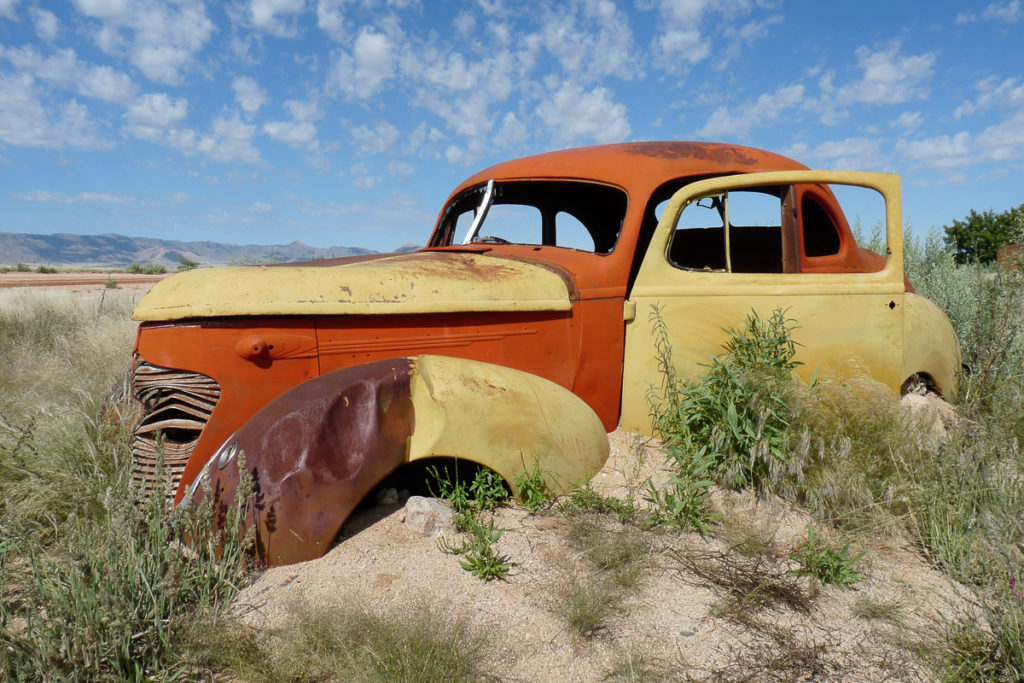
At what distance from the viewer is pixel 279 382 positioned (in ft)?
9.13

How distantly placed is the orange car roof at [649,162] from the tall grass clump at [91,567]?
2809mm

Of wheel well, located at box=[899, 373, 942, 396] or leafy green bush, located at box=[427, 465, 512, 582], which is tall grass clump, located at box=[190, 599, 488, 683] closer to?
leafy green bush, located at box=[427, 465, 512, 582]

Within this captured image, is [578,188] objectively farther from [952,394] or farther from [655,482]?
[952,394]

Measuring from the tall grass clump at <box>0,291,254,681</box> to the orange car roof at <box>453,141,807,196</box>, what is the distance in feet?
9.22

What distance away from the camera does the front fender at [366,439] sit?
93.7 inches

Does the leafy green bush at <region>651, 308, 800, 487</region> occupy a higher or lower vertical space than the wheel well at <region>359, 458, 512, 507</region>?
higher

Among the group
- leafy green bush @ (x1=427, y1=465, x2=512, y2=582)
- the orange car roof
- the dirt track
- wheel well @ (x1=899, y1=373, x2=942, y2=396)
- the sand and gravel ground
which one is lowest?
the sand and gravel ground

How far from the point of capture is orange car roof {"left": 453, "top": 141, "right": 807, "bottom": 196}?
12.2ft

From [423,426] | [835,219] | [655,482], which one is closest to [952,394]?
[835,219]

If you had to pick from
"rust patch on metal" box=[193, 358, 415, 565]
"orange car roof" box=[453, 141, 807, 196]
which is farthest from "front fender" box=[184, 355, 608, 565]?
"orange car roof" box=[453, 141, 807, 196]

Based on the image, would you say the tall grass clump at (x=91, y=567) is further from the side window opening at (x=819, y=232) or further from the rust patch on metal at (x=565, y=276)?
the side window opening at (x=819, y=232)

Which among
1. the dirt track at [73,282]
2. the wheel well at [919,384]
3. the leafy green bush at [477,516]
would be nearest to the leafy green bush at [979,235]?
the wheel well at [919,384]

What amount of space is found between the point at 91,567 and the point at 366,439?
3.25 ft

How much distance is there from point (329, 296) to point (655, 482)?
1870 millimetres
